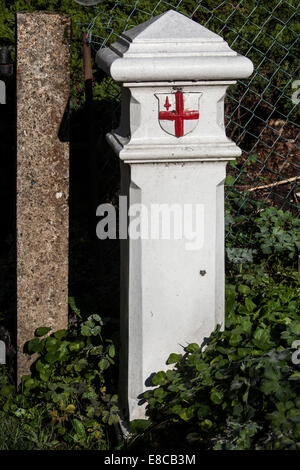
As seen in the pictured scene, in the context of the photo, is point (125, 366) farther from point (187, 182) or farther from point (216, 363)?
point (187, 182)

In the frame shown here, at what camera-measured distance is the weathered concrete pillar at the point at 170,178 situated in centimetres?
255

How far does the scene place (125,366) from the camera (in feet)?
9.63

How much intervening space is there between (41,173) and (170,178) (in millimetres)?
776

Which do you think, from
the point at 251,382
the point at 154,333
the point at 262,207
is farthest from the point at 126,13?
the point at 251,382

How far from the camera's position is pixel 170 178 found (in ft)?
8.70

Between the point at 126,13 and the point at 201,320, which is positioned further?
the point at 126,13

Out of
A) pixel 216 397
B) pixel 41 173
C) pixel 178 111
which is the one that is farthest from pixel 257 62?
pixel 216 397

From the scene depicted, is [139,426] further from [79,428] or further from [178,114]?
[178,114]

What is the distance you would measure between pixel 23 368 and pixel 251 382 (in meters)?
1.30

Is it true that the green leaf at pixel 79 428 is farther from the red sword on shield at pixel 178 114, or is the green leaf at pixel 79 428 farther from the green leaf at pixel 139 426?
the red sword on shield at pixel 178 114

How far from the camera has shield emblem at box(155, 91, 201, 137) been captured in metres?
2.57

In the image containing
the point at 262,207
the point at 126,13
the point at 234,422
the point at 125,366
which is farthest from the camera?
the point at 126,13

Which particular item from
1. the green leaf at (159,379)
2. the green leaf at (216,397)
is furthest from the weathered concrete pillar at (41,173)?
the green leaf at (216,397)

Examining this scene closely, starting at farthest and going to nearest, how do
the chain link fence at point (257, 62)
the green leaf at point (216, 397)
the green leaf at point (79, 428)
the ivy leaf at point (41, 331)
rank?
the chain link fence at point (257, 62) → the ivy leaf at point (41, 331) → the green leaf at point (79, 428) → the green leaf at point (216, 397)
